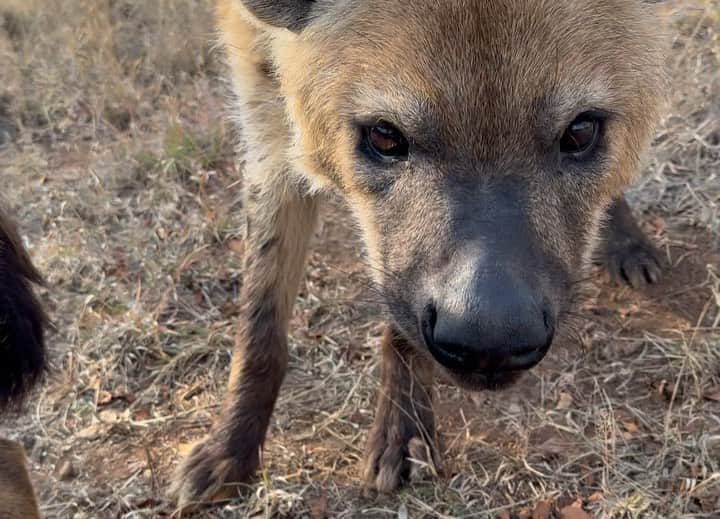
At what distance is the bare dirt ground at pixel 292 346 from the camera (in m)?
2.53

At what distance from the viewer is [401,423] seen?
103 inches

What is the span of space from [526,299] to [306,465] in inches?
49.0

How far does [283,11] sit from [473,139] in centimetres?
69

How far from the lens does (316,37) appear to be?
7.06 feet

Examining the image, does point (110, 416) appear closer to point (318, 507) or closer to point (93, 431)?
point (93, 431)

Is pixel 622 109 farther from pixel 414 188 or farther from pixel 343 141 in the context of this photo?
pixel 343 141

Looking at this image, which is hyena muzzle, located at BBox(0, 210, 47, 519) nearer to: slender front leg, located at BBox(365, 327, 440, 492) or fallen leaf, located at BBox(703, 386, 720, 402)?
slender front leg, located at BBox(365, 327, 440, 492)

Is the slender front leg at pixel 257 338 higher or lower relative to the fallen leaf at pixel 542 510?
higher

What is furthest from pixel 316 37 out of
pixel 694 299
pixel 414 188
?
pixel 694 299

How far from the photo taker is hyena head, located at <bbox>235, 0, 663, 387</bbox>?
5.72 ft

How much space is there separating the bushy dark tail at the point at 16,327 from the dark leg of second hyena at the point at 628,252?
223cm

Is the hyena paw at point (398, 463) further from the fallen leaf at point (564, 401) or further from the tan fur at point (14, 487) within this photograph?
the tan fur at point (14, 487)

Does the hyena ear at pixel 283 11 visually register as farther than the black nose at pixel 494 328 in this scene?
Yes

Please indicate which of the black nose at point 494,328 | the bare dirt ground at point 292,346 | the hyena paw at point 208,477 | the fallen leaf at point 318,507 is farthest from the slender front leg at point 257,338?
the black nose at point 494,328
